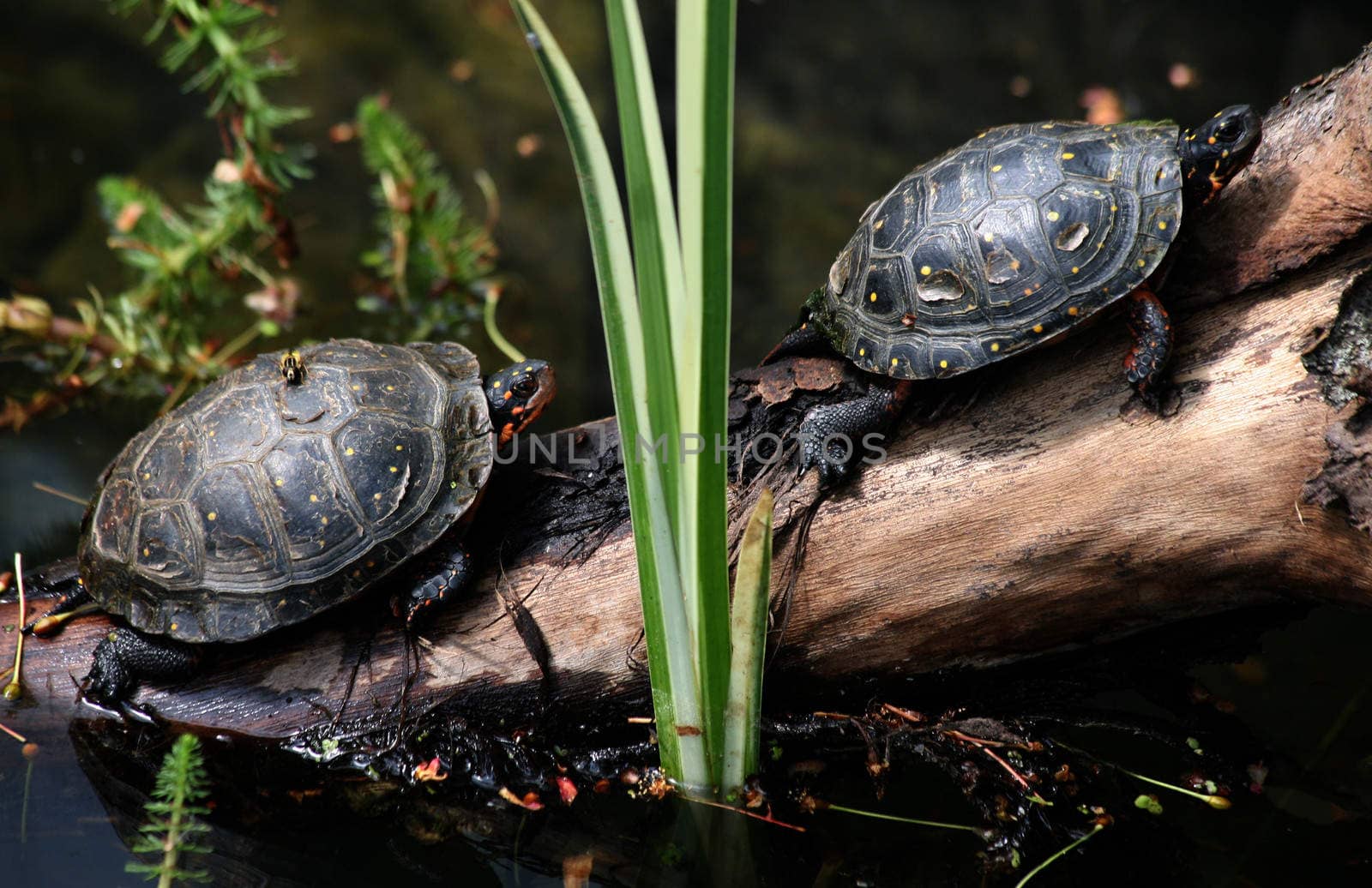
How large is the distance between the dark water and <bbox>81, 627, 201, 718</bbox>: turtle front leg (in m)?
0.17

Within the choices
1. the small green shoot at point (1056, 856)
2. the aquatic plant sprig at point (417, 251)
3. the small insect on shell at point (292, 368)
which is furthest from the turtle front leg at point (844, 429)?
the aquatic plant sprig at point (417, 251)

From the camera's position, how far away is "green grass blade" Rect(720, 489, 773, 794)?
6.17 ft

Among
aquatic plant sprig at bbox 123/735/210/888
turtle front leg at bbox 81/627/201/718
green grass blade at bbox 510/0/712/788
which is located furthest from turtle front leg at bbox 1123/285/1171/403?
turtle front leg at bbox 81/627/201/718

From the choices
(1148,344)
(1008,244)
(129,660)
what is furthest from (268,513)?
(1148,344)

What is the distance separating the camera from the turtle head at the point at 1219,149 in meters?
2.24

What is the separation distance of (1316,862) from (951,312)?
1.62 metres

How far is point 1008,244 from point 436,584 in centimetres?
176

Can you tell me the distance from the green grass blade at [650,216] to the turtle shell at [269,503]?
87 centimetres

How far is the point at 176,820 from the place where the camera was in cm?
176

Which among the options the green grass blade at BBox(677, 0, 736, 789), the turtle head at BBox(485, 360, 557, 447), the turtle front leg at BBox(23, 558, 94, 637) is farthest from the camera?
the turtle head at BBox(485, 360, 557, 447)

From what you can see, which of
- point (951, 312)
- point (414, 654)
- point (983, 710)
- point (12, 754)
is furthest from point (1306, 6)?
point (12, 754)

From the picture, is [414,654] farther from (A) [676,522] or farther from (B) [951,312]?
(B) [951,312]

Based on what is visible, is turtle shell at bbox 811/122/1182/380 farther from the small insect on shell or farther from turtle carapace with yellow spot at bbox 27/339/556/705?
the small insect on shell

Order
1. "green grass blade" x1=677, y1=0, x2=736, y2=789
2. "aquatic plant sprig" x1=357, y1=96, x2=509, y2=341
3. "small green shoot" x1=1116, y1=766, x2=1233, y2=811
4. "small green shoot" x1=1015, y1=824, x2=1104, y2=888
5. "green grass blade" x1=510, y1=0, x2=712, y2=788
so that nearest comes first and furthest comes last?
"green grass blade" x1=677, y1=0, x2=736, y2=789 → "green grass blade" x1=510, y1=0, x2=712, y2=788 → "small green shoot" x1=1015, y1=824, x2=1104, y2=888 → "small green shoot" x1=1116, y1=766, x2=1233, y2=811 → "aquatic plant sprig" x1=357, y1=96, x2=509, y2=341
